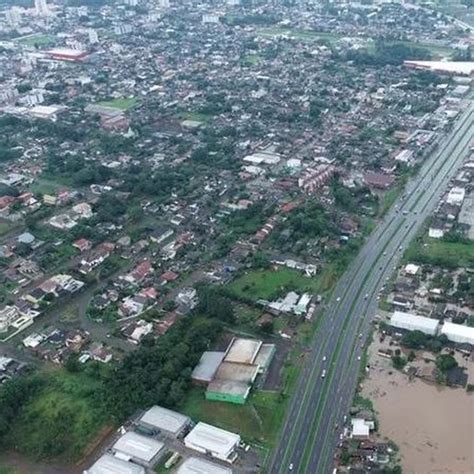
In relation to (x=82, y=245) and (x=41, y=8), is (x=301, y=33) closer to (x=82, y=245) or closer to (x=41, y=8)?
(x=41, y=8)

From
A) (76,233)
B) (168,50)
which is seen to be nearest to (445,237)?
(76,233)

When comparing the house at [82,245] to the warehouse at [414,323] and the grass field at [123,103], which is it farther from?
the grass field at [123,103]

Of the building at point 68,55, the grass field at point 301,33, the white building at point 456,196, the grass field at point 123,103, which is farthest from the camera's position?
the grass field at point 301,33

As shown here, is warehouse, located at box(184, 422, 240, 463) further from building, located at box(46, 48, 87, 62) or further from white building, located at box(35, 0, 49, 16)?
white building, located at box(35, 0, 49, 16)

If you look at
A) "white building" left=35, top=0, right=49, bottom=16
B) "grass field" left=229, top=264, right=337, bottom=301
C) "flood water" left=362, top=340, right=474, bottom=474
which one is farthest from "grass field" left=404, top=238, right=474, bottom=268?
"white building" left=35, top=0, right=49, bottom=16

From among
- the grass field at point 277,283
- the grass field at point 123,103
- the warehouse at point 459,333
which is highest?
the grass field at point 123,103

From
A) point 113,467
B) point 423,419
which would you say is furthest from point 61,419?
point 423,419

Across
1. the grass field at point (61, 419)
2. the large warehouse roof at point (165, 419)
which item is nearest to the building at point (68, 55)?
the grass field at point (61, 419)
